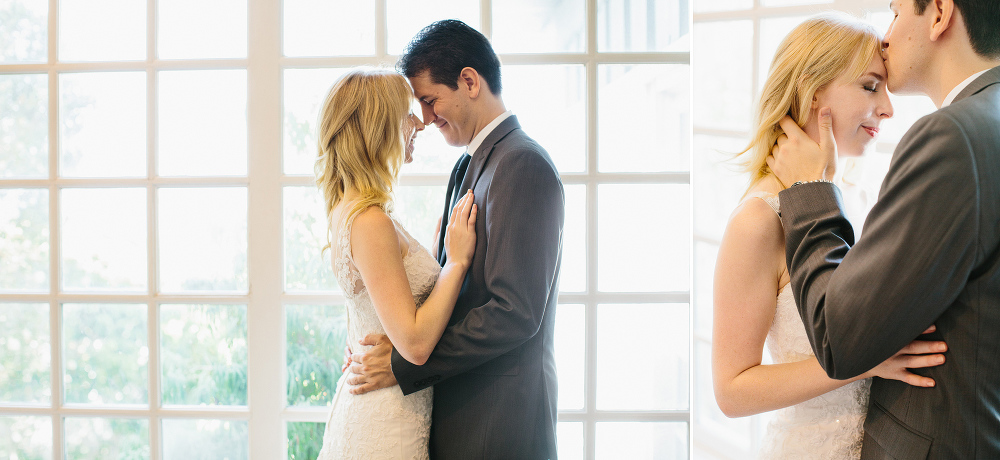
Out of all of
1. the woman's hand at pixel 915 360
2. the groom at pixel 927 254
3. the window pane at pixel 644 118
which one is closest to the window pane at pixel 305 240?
the window pane at pixel 644 118

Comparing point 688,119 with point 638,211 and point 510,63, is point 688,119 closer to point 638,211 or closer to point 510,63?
point 638,211

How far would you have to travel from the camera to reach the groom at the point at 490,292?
1.37 meters

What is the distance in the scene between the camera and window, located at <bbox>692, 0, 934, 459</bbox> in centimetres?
202

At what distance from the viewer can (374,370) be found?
1413 mm

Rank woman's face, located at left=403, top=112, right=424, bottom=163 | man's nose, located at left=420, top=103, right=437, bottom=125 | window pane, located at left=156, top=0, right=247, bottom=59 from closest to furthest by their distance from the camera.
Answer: woman's face, located at left=403, top=112, right=424, bottom=163
man's nose, located at left=420, top=103, right=437, bottom=125
window pane, located at left=156, top=0, right=247, bottom=59

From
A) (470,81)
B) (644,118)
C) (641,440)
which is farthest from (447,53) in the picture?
(641,440)

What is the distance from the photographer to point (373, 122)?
142 cm

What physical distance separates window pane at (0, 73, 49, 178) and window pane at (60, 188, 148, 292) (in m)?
0.19

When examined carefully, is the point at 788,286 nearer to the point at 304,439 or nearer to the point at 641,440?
the point at 641,440

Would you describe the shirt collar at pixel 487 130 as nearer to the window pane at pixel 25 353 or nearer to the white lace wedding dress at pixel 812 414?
the white lace wedding dress at pixel 812 414

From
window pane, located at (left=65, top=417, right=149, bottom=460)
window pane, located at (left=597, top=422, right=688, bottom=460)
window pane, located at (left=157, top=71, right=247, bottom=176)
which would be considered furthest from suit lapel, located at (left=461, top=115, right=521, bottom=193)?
window pane, located at (left=65, top=417, right=149, bottom=460)

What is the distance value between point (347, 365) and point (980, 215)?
1.37 meters

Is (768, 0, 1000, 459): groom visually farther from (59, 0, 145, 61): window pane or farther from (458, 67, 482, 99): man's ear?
(59, 0, 145, 61): window pane

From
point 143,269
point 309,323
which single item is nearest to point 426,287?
point 309,323
